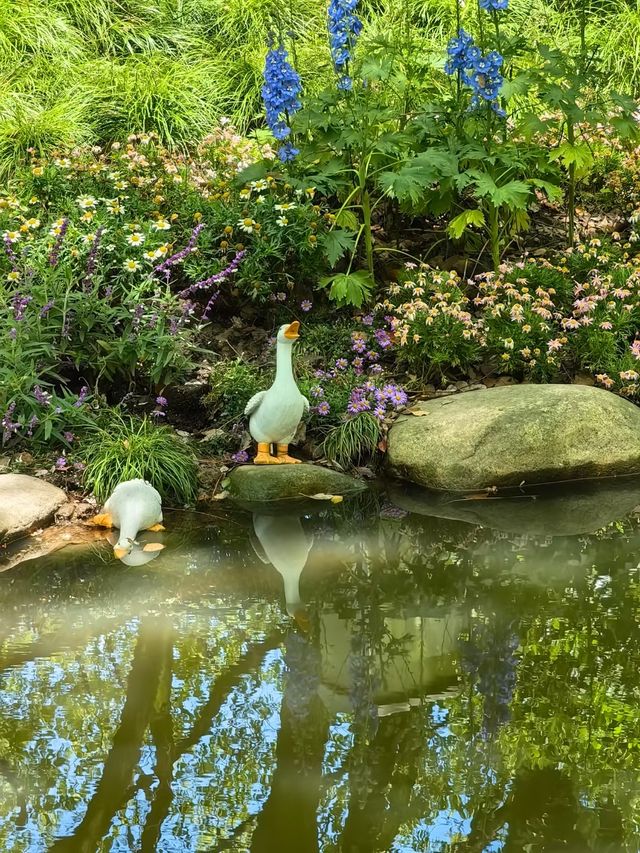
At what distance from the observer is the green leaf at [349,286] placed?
18.2 feet

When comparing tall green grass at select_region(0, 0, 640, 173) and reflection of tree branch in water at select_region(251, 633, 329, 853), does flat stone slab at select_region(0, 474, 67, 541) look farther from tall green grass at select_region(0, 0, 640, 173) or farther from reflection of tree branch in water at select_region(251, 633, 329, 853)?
tall green grass at select_region(0, 0, 640, 173)

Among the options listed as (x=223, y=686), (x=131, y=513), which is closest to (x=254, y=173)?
(x=131, y=513)

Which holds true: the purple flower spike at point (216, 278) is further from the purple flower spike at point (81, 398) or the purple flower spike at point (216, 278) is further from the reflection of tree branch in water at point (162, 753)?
the reflection of tree branch in water at point (162, 753)

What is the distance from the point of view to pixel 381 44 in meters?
5.73

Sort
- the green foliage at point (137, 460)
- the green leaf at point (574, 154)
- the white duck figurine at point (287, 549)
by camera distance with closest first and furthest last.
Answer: the white duck figurine at point (287, 549) < the green foliage at point (137, 460) < the green leaf at point (574, 154)

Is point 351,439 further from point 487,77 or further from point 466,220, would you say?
point 487,77

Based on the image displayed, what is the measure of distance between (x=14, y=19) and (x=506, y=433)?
20.1 ft

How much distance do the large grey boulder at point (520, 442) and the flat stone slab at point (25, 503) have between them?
5.88 ft

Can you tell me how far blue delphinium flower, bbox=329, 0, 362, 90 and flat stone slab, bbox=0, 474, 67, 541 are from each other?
293 centimetres

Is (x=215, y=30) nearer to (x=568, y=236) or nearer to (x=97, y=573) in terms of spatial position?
(x=568, y=236)

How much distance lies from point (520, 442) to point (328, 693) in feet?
7.77

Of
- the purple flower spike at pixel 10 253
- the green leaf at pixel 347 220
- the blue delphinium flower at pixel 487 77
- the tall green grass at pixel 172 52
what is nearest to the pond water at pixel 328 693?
the purple flower spike at pixel 10 253

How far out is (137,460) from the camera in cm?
470

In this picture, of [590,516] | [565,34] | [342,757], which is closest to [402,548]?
[590,516]
